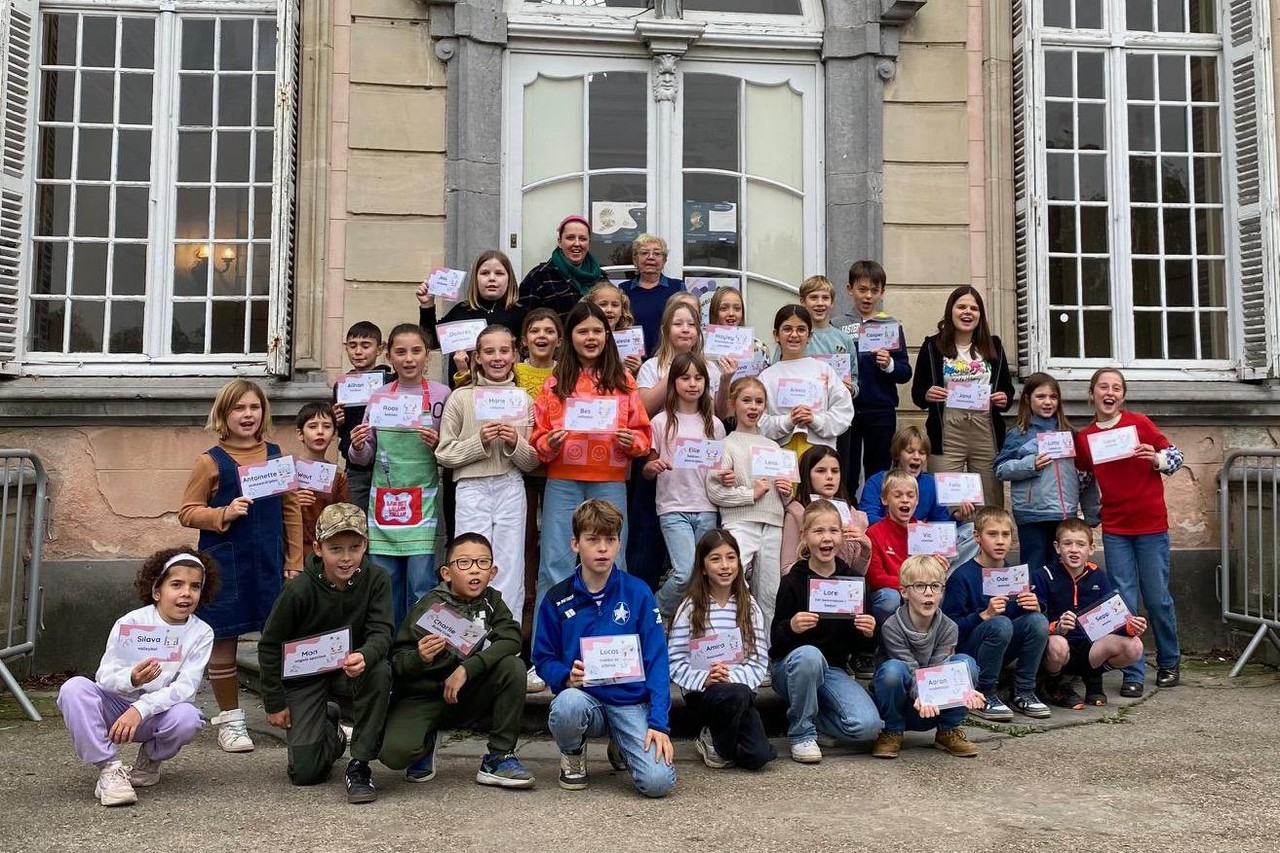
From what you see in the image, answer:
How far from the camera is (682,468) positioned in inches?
225

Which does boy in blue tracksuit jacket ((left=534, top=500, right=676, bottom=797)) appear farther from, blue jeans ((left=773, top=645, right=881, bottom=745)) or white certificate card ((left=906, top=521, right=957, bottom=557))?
white certificate card ((left=906, top=521, right=957, bottom=557))

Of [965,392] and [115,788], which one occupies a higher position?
[965,392]

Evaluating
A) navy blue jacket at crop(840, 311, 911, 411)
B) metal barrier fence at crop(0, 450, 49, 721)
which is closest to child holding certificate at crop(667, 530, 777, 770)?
navy blue jacket at crop(840, 311, 911, 411)

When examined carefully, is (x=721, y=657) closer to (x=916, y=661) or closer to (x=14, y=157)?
(x=916, y=661)

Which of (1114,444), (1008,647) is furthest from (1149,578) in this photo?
(1008,647)

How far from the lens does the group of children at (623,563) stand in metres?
4.64

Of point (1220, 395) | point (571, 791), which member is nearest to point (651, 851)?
point (571, 791)

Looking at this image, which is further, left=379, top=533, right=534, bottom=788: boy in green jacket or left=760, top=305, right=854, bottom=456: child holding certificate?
left=760, top=305, right=854, bottom=456: child holding certificate

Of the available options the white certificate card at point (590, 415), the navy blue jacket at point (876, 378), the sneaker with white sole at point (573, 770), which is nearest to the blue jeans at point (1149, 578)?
the navy blue jacket at point (876, 378)

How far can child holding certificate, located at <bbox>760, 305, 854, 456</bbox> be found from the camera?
609 centimetres

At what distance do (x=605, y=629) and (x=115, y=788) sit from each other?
182 centimetres

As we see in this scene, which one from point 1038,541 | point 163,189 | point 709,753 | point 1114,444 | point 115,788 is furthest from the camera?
point 163,189

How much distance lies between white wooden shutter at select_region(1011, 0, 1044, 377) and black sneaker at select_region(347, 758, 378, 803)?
494cm

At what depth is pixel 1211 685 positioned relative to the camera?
6.58 m
